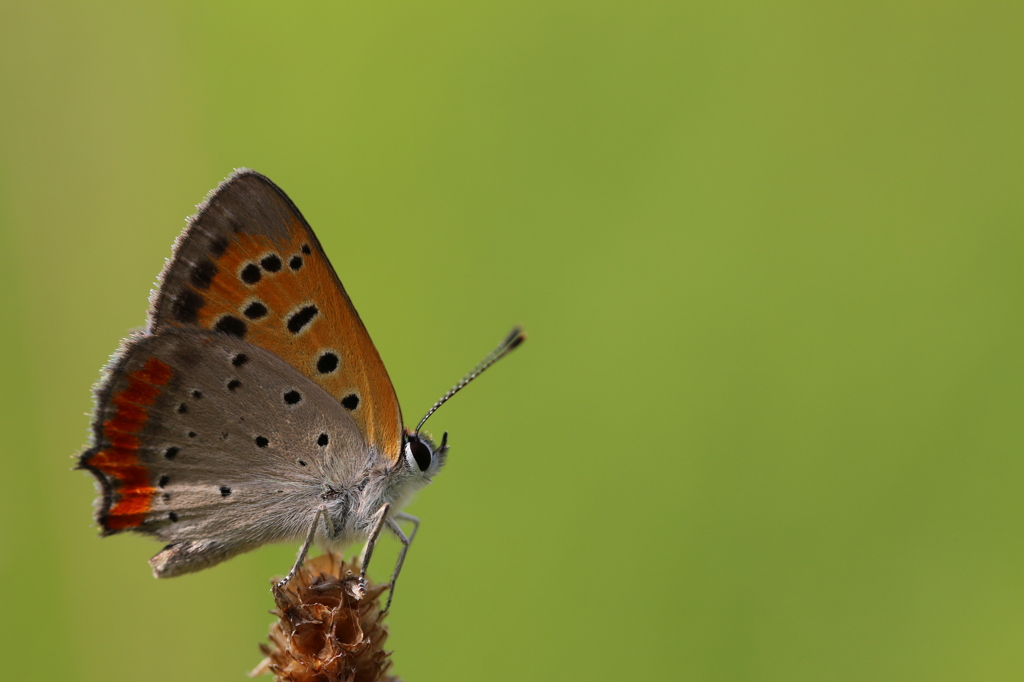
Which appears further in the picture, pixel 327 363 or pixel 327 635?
pixel 327 363

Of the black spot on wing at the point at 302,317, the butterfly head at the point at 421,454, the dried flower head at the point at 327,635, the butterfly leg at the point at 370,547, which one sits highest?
the black spot on wing at the point at 302,317

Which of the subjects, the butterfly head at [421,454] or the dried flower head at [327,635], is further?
the butterfly head at [421,454]

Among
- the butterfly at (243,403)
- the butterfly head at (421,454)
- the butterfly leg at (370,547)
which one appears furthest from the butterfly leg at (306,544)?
the butterfly head at (421,454)

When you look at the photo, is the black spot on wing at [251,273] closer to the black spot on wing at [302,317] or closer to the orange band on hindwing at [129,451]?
the black spot on wing at [302,317]

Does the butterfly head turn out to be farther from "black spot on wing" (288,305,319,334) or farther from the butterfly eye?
"black spot on wing" (288,305,319,334)

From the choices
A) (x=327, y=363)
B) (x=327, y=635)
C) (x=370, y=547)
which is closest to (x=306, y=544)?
(x=370, y=547)

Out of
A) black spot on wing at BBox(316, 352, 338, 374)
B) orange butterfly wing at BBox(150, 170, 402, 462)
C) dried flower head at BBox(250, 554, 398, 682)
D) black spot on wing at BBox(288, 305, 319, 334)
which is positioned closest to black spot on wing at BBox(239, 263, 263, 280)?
orange butterfly wing at BBox(150, 170, 402, 462)

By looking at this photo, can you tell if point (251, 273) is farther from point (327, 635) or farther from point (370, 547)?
point (327, 635)

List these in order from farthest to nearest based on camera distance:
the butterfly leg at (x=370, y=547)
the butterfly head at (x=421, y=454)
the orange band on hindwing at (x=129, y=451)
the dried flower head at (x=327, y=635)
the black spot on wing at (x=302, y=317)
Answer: the butterfly head at (x=421, y=454)
the black spot on wing at (x=302, y=317)
the orange band on hindwing at (x=129, y=451)
the butterfly leg at (x=370, y=547)
the dried flower head at (x=327, y=635)
